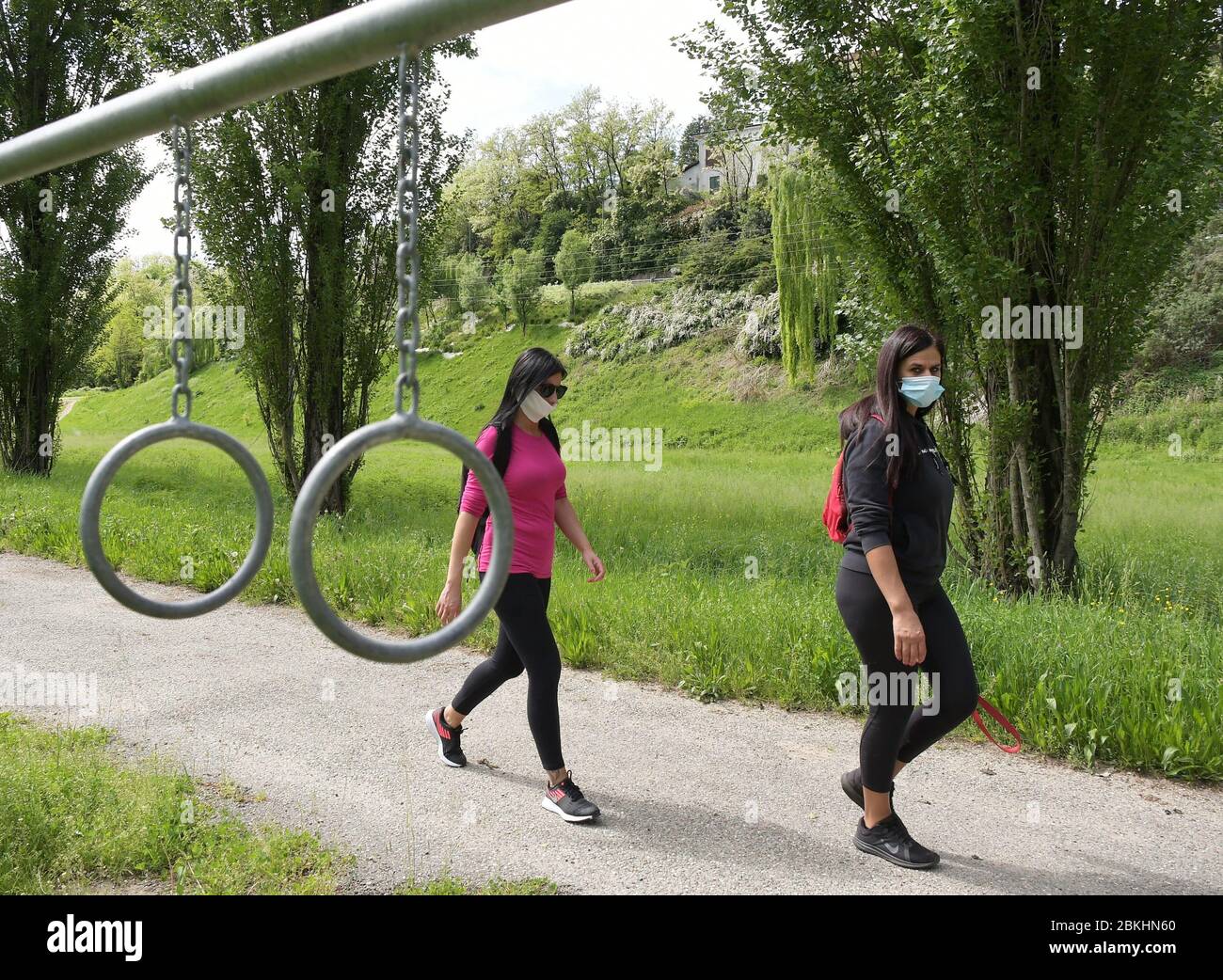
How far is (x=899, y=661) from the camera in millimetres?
3498

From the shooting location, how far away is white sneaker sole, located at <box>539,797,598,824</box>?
4.15 metres

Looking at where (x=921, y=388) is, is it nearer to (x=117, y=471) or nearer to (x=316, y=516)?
(x=316, y=516)

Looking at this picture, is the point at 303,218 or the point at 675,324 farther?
the point at 675,324

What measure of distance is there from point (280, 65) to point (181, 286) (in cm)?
63

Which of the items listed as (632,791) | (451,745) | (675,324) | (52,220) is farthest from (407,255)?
(675,324)

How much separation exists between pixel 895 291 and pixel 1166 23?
9.40 feet

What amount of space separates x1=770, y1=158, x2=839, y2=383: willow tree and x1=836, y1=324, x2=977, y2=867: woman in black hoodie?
3032cm

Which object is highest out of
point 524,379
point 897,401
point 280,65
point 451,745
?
point 280,65

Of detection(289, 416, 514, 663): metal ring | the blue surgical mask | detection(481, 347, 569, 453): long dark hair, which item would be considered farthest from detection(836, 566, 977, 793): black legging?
detection(289, 416, 514, 663): metal ring

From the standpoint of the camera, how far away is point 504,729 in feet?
17.6

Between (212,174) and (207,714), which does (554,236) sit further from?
(207,714)

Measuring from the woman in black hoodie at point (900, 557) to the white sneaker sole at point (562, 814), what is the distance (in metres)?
1.33

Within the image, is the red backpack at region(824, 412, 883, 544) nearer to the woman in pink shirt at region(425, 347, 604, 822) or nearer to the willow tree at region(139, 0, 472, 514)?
the woman in pink shirt at region(425, 347, 604, 822)

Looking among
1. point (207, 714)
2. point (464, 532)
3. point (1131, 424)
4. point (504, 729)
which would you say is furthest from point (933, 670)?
point (1131, 424)
